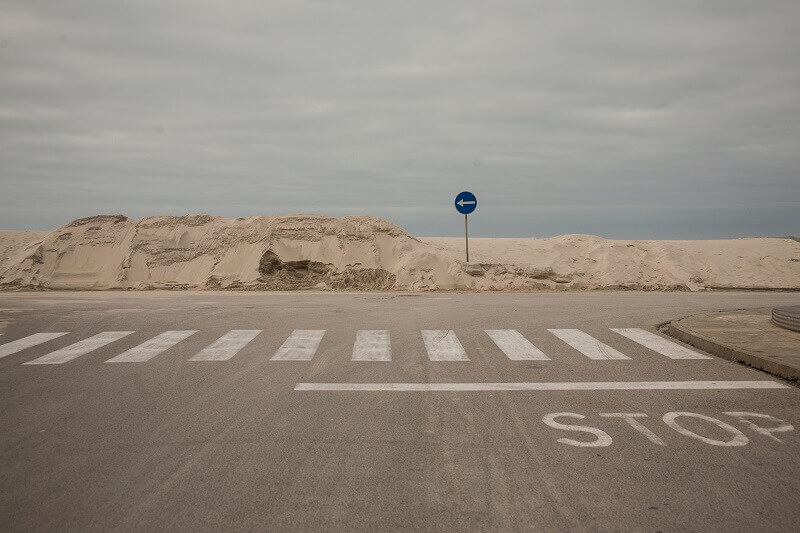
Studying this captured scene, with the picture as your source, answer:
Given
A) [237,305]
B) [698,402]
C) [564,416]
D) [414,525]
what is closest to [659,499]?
[414,525]

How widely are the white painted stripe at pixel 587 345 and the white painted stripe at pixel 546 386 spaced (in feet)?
6.37

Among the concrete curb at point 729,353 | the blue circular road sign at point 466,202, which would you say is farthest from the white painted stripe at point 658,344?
the blue circular road sign at point 466,202

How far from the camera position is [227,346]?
1159cm

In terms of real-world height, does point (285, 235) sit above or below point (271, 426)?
above

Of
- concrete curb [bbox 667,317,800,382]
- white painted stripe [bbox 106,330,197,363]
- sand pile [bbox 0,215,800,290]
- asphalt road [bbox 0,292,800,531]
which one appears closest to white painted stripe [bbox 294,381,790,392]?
asphalt road [bbox 0,292,800,531]

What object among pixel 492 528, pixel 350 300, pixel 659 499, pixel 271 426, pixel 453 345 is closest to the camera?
pixel 492 528

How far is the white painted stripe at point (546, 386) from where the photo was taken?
8258 mm

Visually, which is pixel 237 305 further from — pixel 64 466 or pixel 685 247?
pixel 685 247

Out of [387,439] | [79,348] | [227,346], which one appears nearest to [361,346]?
[227,346]

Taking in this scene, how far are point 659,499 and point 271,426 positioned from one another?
349cm

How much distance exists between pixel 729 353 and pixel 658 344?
4.75ft

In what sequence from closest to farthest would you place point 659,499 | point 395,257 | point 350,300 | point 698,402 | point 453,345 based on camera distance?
point 659,499 → point 698,402 → point 453,345 → point 350,300 → point 395,257

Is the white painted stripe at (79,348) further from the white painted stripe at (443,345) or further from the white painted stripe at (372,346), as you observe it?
the white painted stripe at (443,345)

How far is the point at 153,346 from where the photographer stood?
38.1ft
